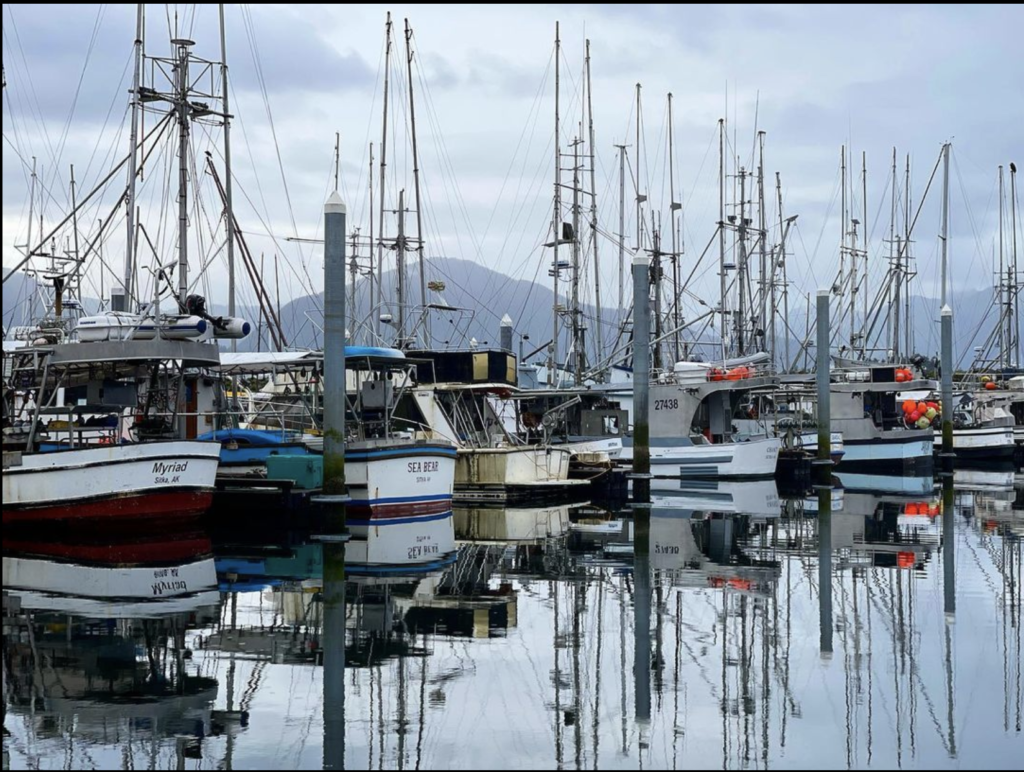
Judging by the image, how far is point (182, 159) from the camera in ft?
90.2

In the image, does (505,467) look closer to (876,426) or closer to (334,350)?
(334,350)

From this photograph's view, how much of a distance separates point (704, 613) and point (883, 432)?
116 ft

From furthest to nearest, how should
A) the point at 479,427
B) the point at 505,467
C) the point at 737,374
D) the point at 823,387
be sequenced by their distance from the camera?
the point at 737,374
the point at 823,387
the point at 479,427
the point at 505,467

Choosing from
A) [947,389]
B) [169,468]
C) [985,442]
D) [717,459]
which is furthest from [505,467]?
[985,442]

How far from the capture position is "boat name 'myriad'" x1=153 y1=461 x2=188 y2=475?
22.6 m

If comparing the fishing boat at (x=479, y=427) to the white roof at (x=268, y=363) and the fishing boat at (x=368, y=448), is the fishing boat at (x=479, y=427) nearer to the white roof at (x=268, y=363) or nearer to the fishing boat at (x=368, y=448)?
the fishing boat at (x=368, y=448)

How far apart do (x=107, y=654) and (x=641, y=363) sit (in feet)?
60.9

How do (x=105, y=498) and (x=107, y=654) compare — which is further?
(x=105, y=498)

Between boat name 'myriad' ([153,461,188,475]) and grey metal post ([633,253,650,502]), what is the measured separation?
35.7 ft

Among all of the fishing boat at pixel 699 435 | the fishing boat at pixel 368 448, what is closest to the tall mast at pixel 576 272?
the fishing boat at pixel 699 435

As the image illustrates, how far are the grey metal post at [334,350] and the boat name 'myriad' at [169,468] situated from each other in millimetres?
2631

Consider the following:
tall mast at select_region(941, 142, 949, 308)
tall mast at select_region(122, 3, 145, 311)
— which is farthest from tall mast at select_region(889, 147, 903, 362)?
tall mast at select_region(122, 3, 145, 311)

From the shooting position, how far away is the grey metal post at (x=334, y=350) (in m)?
22.5

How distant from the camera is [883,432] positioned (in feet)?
158
